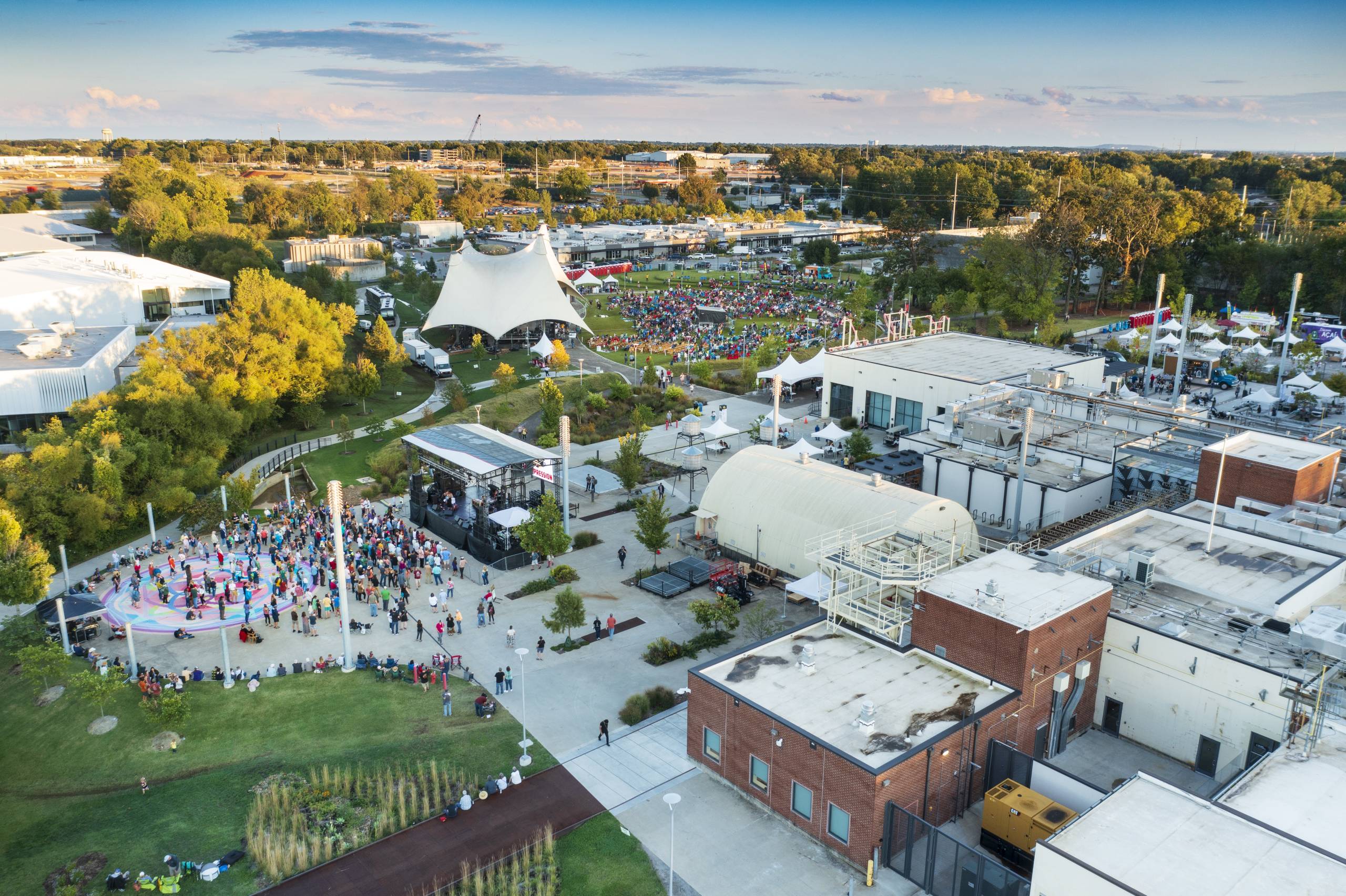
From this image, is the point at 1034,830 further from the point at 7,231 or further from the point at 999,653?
the point at 7,231

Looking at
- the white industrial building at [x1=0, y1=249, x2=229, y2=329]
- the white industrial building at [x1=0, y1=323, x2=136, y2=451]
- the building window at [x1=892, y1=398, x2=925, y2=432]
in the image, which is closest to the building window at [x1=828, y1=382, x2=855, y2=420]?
the building window at [x1=892, y1=398, x2=925, y2=432]

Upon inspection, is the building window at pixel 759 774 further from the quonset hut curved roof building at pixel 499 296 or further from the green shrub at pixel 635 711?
the quonset hut curved roof building at pixel 499 296

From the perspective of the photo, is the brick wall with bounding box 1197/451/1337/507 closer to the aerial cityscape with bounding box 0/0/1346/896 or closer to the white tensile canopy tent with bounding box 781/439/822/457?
the aerial cityscape with bounding box 0/0/1346/896

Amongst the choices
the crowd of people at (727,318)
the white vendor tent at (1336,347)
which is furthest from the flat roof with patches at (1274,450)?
the crowd of people at (727,318)

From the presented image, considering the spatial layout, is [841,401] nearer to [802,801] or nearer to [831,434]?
[831,434]

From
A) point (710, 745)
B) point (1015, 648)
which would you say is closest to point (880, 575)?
point (1015, 648)
